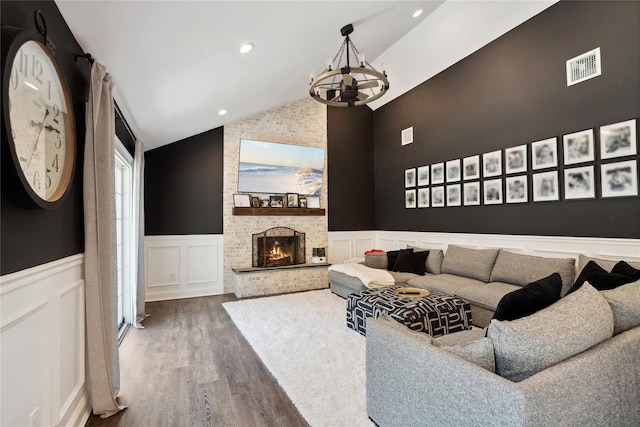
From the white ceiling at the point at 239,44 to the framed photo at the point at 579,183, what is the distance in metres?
2.10

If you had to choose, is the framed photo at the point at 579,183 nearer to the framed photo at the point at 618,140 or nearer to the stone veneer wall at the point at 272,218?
the framed photo at the point at 618,140

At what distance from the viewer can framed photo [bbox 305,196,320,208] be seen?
21.3 ft

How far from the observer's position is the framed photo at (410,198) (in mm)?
5996

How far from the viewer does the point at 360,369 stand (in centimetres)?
273

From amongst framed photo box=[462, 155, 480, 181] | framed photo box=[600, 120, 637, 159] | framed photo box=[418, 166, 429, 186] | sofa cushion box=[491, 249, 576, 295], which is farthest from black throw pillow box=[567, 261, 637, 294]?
framed photo box=[418, 166, 429, 186]

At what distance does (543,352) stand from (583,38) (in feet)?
12.7

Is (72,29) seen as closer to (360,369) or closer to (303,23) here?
(303,23)

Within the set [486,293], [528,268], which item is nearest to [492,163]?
[528,268]

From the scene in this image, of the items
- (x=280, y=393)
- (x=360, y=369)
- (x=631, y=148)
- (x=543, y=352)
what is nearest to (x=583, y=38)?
(x=631, y=148)

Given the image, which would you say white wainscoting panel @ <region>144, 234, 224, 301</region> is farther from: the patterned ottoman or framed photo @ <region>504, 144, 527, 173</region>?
framed photo @ <region>504, 144, 527, 173</region>

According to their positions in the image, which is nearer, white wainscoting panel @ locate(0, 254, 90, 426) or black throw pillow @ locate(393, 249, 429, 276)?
white wainscoting panel @ locate(0, 254, 90, 426)

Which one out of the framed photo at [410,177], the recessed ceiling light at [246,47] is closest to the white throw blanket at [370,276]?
the framed photo at [410,177]

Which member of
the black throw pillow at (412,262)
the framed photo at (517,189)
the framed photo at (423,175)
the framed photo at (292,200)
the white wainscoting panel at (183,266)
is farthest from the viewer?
the framed photo at (292,200)

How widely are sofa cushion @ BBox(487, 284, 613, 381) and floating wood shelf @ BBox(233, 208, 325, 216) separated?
4913 mm
